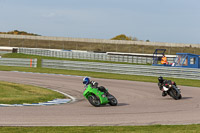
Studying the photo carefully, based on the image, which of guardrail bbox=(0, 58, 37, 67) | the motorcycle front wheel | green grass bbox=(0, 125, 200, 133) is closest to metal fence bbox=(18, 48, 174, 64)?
guardrail bbox=(0, 58, 37, 67)

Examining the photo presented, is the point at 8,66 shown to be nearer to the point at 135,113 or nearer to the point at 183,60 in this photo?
the point at 183,60

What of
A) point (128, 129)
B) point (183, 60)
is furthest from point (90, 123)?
point (183, 60)

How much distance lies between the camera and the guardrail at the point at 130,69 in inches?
1131

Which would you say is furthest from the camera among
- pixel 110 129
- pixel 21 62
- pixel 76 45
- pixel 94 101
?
pixel 76 45

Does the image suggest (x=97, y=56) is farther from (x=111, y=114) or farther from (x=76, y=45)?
(x=111, y=114)

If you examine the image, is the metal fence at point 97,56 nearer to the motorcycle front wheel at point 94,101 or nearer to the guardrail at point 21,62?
the guardrail at point 21,62

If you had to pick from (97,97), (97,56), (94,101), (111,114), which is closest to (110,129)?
(111,114)

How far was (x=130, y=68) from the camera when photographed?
1239 inches

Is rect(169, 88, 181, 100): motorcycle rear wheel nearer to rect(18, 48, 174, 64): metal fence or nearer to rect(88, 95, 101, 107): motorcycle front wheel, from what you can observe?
rect(88, 95, 101, 107): motorcycle front wheel

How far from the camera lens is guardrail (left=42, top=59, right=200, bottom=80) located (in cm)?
2873

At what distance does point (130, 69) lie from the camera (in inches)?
1237

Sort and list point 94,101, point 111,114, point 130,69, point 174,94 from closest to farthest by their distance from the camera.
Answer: point 111,114, point 94,101, point 174,94, point 130,69

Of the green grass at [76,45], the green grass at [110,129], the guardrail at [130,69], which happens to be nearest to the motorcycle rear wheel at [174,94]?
the green grass at [110,129]

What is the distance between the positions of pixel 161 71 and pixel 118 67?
4.10m
